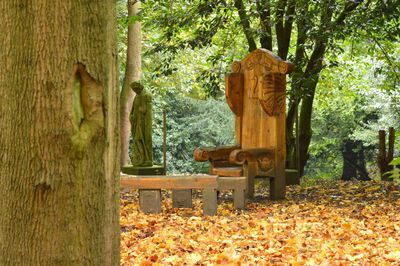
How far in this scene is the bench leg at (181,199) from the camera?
9.55 meters

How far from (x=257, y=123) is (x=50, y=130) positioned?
8.25m

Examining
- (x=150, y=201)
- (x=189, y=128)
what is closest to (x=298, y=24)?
(x=150, y=201)

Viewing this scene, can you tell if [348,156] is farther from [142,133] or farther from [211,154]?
[211,154]

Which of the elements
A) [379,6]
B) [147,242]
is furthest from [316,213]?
[379,6]

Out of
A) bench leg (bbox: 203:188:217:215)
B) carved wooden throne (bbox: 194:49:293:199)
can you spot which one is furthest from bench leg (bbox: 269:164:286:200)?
bench leg (bbox: 203:188:217:215)

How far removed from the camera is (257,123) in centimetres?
1110

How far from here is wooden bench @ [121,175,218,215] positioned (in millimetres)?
9148

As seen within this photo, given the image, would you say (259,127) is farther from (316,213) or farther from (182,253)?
(182,253)

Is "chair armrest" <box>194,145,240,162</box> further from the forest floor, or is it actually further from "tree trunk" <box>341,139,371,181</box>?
"tree trunk" <box>341,139,371,181</box>

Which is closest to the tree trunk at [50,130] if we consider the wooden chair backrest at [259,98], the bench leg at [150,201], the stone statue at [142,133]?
the bench leg at [150,201]

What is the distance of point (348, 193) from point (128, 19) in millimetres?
6055

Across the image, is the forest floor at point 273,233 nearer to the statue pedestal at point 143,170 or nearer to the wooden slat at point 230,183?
the wooden slat at point 230,183

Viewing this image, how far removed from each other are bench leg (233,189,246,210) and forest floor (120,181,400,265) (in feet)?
0.45

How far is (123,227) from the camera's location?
7988 millimetres
